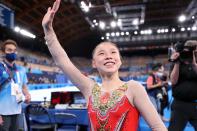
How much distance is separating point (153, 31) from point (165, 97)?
28621 mm

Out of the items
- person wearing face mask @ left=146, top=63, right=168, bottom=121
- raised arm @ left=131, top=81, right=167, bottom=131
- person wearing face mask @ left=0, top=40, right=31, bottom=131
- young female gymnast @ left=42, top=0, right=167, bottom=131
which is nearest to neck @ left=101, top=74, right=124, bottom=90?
young female gymnast @ left=42, top=0, right=167, bottom=131

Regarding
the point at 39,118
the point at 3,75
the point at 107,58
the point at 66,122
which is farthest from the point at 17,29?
the point at 107,58

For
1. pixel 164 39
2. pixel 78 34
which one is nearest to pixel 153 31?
pixel 164 39

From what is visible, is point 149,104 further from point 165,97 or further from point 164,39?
point 164,39

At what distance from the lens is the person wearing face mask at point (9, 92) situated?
3238mm

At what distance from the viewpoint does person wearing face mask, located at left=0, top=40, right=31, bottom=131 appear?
10.6 ft

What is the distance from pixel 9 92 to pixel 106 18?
2106 centimetres

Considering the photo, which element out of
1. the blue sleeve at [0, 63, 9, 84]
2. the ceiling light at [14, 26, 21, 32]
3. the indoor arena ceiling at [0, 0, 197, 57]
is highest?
the indoor arena ceiling at [0, 0, 197, 57]

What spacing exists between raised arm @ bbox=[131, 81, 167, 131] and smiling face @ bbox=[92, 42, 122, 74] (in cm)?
16

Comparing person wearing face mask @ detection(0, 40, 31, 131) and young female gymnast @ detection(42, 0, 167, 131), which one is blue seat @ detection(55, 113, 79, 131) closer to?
person wearing face mask @ detection(0, 40, 31, 131)

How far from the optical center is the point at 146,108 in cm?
131

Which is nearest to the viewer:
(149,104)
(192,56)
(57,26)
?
(149,104)

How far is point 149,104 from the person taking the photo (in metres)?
1.32

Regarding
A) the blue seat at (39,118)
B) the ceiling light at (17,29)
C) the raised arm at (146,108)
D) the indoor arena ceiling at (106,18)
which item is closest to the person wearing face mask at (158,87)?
the blue seat at (39,118)
